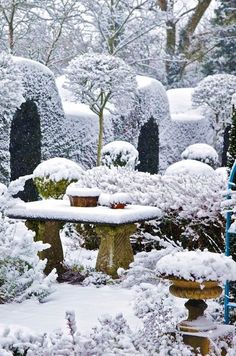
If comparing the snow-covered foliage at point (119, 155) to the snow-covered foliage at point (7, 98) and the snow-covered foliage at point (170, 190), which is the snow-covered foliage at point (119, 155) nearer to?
the snow-covered foliage at point (7, 98)

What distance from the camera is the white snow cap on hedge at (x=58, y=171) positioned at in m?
10.3

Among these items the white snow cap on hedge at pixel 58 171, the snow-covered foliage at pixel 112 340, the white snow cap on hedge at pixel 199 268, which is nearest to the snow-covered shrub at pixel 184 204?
the white snow cap on hedge at pixel 58 171

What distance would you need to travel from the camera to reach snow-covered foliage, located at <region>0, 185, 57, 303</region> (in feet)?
20.0

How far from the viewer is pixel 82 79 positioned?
14547 mm

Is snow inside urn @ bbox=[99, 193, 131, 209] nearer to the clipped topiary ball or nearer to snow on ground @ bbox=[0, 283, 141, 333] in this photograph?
snow on ground @ bbox=[0, 283, 141, 333]

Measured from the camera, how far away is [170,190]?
805 cm

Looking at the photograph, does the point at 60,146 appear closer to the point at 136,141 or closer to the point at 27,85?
the point at 27,85

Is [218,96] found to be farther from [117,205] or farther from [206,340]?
[206,340]

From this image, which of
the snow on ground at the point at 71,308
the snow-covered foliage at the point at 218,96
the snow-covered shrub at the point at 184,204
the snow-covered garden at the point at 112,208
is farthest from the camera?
the snow-covered foliage at the point at 218,96

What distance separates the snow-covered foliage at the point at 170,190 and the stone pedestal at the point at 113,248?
2.43ft

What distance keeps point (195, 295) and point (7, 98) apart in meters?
7.50

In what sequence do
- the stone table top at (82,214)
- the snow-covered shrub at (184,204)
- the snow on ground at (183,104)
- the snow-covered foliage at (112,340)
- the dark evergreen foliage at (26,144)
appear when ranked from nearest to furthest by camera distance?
1. the snow-covered foliage at (112,340)
2. the stone table top at (82,214)
3. the snow-covered shrub at (184,204)
4. the dark evergreen foliage at (26,144)
5. the snow on ground at (183,104)

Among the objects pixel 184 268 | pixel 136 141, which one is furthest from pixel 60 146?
pixel 184 268

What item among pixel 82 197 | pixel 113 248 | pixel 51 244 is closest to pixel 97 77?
pixel 82 197
